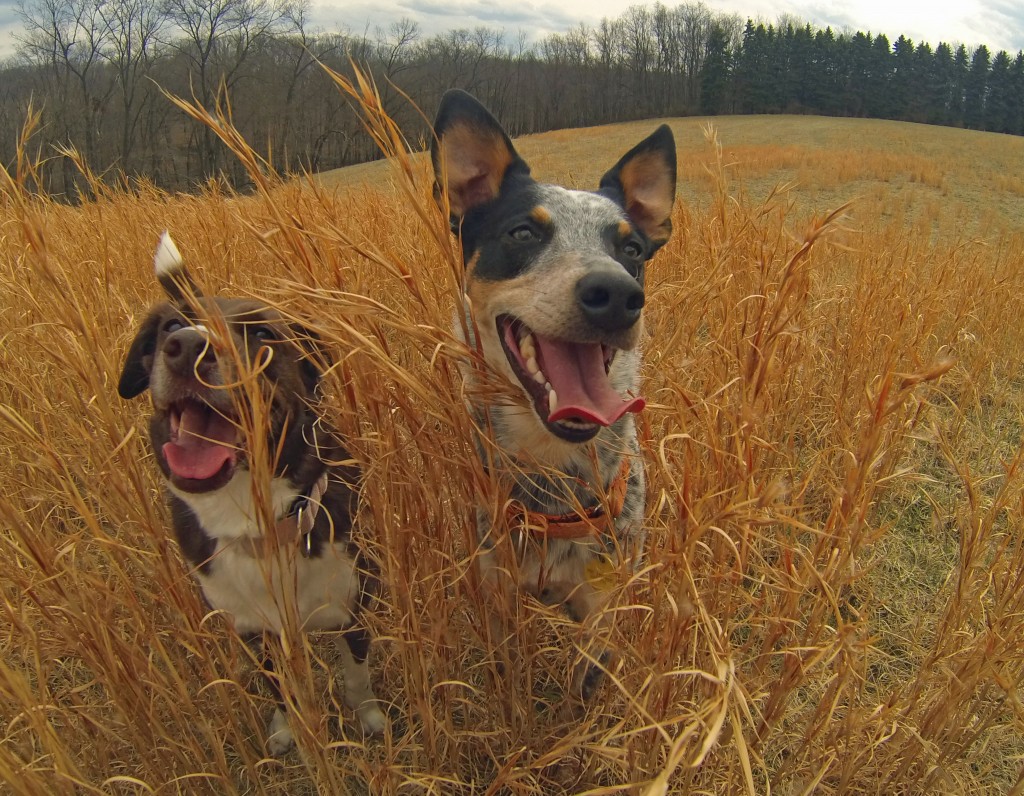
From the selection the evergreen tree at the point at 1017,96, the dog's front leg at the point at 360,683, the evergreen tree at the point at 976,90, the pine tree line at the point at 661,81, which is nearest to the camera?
the dog's front leg at the point at 360,683

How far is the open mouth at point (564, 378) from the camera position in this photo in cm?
146

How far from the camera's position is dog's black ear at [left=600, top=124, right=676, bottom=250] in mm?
2229

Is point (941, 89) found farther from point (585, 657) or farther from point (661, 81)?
point (585, 657)

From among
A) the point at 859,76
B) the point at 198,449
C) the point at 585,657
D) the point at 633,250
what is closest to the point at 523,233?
the point at 633,250

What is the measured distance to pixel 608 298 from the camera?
152 cm

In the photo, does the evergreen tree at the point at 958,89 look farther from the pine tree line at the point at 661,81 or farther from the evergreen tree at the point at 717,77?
the evergreen tree at the point at 717,77

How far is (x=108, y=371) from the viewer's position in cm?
140

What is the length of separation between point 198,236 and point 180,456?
2.79 meters

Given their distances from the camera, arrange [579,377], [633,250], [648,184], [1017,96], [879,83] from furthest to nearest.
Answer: [879,83], [1017,96], [648,184], [633,250], [579,377]

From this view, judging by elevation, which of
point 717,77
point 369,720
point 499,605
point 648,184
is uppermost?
point 717,77

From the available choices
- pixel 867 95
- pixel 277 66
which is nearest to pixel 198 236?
pixel 277 66

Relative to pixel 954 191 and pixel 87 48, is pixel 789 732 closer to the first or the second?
pixel 954 191

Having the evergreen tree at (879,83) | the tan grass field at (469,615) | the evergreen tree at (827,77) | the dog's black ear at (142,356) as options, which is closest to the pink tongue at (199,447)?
the tan grass field at (469,615)

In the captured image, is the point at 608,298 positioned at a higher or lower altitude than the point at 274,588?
higher
